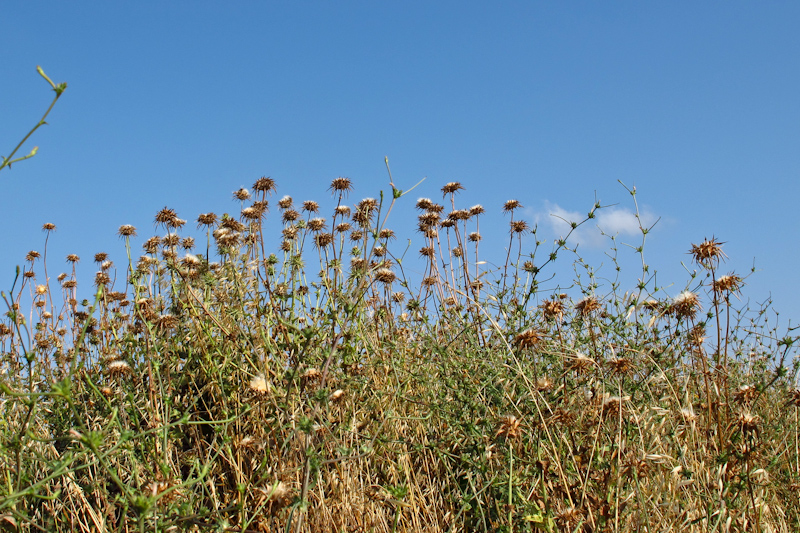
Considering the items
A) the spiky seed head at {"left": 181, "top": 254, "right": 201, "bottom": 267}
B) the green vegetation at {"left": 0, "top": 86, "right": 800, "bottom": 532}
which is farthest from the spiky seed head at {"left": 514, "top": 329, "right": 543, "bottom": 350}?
the spiky seed head at {"left": 181, "top": 254, "right": 201, "bottom": 267}

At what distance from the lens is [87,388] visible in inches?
140

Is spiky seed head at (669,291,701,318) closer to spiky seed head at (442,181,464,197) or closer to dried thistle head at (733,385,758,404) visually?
dried thistle head at (733,385,758,404)

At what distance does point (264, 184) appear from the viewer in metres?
5.00

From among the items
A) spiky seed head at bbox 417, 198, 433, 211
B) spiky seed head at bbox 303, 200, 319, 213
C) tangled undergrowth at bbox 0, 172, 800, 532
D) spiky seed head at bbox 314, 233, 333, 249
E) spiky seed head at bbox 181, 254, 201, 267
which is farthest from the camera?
spiky seed head at bbox 417, 198, 433, 211

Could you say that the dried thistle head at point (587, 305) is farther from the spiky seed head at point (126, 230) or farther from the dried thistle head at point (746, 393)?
the spiky seed head at point (126, 230)

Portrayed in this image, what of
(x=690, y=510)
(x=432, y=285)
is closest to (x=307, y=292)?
(x=432, y=285)

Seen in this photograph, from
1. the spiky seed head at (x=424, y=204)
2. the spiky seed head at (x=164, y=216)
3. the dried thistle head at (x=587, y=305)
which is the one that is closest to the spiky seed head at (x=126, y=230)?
the spiky seed head at (x=164, y=216)

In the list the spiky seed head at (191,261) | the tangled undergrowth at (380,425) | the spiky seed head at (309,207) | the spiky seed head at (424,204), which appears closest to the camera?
the tangled undergrowth at (380,425)

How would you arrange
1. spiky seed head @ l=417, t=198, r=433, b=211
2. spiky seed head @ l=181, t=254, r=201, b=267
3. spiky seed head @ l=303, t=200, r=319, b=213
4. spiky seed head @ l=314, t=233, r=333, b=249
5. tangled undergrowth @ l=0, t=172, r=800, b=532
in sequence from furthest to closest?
spiky seed head @ l=417, t=198, r=433, b=211
spiky seed head @ l=303, t=200, r=319, b=213
spiky seed head @ l=314, t=233, r=333, b=249
spiky seed head @ l=181, t=254, r=201, b=267
tangled undergrowth @ l=0, t=172, r=800, b=532

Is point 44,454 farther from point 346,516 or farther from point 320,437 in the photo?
point 346,516

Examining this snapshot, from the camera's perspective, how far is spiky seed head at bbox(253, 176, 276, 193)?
16.4ft

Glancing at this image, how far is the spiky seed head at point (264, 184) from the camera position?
16.4ft

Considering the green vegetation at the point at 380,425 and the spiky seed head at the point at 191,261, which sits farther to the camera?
the spiky seed head at the point at 191,261

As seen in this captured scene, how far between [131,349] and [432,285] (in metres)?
2.47
